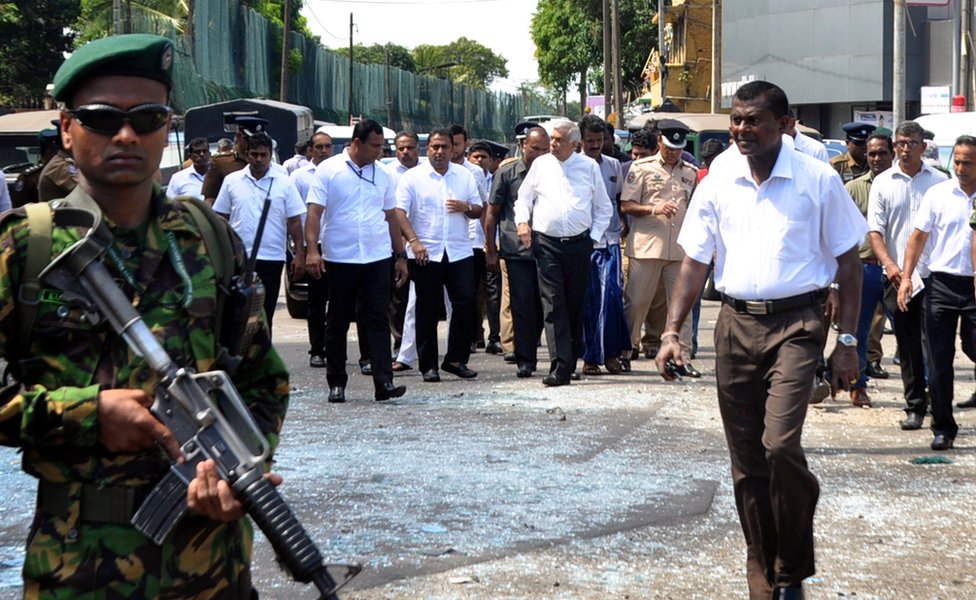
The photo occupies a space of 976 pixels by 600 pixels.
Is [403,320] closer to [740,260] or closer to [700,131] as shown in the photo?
[740,260]

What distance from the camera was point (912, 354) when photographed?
9242 millimetres

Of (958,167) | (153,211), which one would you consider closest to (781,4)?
(958,167)

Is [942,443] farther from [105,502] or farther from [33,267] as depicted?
[33,267]

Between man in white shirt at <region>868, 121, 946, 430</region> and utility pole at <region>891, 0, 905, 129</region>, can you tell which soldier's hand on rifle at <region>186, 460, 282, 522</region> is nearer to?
man in white shirt at <region>868, 121, 946, 430</region>

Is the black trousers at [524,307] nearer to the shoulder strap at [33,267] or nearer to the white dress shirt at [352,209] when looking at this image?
the white dress shirt at [352,209]

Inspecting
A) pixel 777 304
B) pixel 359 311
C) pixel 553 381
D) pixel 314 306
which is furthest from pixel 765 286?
pixel 314 306

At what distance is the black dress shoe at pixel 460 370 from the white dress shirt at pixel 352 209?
1.56 meters

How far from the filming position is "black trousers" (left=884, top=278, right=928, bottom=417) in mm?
9125

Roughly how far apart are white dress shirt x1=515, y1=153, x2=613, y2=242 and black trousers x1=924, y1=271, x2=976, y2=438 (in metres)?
3.00

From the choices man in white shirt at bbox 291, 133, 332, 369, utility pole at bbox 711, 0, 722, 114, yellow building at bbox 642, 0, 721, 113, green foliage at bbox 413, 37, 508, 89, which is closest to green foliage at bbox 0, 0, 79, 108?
utility pole at bbox 711, 0, 722, 114

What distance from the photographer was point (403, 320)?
503 inches

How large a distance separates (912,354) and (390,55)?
430 ft

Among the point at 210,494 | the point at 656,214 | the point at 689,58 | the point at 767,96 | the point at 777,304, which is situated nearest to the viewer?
the point at 210,494

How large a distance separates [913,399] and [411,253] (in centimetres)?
428
